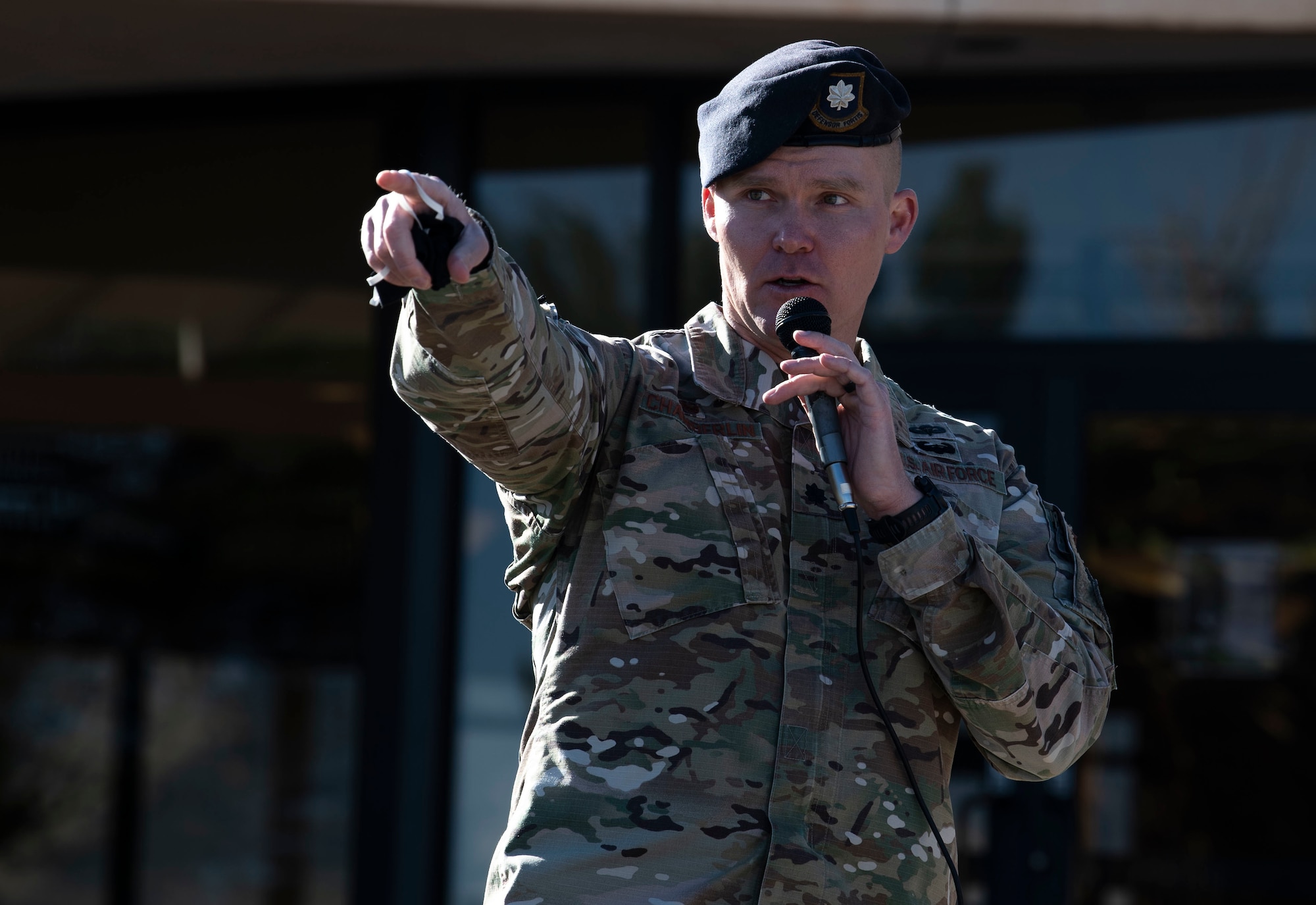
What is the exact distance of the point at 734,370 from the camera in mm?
1657

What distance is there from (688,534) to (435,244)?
0.47m

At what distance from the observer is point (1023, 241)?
4051 millimetres

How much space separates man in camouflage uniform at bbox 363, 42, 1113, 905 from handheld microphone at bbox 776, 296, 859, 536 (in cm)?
3

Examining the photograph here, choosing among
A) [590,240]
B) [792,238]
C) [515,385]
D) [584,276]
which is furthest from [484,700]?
[515,385]

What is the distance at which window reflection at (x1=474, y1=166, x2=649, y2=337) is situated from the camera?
4.20 m

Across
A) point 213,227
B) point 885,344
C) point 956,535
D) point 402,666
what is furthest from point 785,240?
point 213,227

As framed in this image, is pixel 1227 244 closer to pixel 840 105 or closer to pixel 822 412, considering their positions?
pixel 840 105

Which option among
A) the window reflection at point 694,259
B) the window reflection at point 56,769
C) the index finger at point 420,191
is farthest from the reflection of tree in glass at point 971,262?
the index finger at point 420,191

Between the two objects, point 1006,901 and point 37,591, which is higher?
point 37,591

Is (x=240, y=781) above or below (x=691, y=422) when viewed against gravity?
below

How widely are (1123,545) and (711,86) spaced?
6.84ft

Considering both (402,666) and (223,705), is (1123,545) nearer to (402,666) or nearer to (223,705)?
(402,666)

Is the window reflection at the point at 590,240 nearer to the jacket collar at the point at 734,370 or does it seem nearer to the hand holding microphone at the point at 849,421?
the jacket collar at the point at 734,370

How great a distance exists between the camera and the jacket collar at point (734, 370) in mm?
1640
